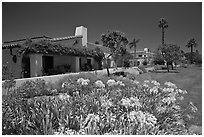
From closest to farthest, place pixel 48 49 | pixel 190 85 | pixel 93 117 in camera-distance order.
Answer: pixel 93 117 < pixel 48 49 < pixel 190 85

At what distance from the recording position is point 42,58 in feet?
53.7

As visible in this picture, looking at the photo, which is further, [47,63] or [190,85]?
[47,63]

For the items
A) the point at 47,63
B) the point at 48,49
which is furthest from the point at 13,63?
the point at 47,63

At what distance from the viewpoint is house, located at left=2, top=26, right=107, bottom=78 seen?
14336mm

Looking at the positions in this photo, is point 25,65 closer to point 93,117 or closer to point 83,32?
point 83,32

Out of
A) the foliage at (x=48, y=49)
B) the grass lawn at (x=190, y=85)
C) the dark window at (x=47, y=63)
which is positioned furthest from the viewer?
the dark window at (x=47, y=63)

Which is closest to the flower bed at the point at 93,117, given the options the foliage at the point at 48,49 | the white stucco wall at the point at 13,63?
the foliage at the point at 48,49

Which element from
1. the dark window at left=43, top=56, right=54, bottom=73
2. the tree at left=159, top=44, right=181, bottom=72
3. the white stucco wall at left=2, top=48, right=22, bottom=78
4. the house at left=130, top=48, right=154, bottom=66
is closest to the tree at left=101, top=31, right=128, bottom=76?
the dark window at left=43, top=56, right=54, bottom=73

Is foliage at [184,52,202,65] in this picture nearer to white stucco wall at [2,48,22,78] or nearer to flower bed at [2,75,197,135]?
white stucco wall at [2,48,22,78]

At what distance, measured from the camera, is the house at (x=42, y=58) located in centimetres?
1434

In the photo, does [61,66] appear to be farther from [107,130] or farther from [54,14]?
[107,130]

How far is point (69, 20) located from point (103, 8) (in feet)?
5.02

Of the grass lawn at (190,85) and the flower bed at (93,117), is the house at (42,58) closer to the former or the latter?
the grass lawn at (190,85)

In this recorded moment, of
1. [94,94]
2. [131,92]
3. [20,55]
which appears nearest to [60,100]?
[94,94]
